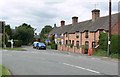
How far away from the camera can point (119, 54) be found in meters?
32.6

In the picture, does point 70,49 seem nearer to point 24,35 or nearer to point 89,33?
point 89,33

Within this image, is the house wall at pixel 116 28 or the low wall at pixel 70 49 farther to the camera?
the low wall at pixel 70 49

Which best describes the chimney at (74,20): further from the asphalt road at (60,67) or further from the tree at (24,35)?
the asphalt road at (60,67)

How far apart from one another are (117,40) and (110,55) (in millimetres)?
2054

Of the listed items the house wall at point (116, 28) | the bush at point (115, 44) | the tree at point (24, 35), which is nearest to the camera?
the bush at point (115, 44)

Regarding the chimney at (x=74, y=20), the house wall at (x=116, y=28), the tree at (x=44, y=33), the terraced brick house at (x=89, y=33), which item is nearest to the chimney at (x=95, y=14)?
the terraced brick house at (x=89, y=33)

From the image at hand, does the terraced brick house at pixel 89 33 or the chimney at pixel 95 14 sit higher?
the chimney at pixel 95 14

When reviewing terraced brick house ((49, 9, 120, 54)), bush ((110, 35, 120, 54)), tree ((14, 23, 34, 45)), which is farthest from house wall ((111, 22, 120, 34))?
tree ((14, 23, 34, 45))

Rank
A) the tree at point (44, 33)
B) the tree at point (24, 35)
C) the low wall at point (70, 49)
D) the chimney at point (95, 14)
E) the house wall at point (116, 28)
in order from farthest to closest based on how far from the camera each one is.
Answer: the tree at point (44, 33), the tree at point (24, 35), the chimney at point (95, 14), the low wall at point (70, 49), the house wall at point (116, 28)

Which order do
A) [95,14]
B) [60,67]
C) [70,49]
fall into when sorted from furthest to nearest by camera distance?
[70,49] < [95,14] < [60,67]

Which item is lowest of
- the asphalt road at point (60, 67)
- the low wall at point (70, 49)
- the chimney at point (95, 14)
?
the asphalt road at point (60, 67)

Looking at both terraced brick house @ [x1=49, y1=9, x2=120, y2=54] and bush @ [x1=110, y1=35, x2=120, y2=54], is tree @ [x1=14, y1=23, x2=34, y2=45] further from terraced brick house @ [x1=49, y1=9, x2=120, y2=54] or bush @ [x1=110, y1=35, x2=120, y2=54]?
bush @ [x1=110, y1=35, x2=120, y2=54]

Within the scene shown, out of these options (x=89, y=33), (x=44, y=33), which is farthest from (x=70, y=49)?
(x=44, y=33)

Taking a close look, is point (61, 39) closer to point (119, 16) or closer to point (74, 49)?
point (74, 49)
